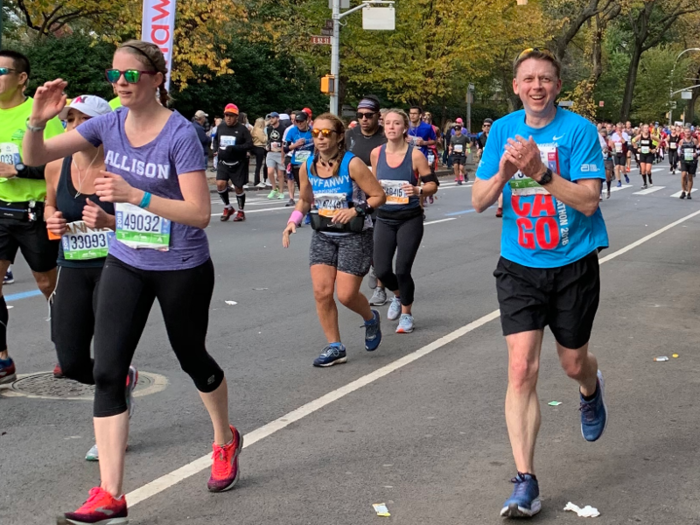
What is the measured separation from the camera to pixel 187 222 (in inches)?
161

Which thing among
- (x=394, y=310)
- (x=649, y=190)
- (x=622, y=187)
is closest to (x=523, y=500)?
(x=394, y=310)

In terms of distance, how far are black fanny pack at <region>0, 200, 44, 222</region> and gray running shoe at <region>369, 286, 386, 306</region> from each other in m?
4.32

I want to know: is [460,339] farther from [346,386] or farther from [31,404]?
[31,404]

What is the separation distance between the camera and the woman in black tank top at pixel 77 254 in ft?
16.4

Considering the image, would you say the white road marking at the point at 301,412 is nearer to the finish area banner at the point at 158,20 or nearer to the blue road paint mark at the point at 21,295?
the blue road paint mark at the point at 21,295

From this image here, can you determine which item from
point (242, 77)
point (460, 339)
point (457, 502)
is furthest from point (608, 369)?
point (242, 77)

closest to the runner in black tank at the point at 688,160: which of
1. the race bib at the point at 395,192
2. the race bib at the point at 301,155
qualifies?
the race bib at the point at 301,155

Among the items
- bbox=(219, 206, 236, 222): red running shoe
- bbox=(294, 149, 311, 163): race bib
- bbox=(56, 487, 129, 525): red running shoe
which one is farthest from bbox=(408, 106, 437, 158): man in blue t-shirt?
bbox=(56, 487, 129, 525): red running shoe

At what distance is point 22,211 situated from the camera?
20.5 ft

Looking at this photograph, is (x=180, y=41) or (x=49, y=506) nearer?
(x=49, y=506)

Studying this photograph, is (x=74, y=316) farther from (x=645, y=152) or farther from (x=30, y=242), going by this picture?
(x=645, y=152)

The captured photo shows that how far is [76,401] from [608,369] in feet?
11.5

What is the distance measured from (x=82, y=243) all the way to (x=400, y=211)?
3993mm

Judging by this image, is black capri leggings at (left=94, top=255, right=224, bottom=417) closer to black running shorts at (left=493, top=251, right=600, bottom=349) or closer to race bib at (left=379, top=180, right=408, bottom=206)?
black running shorts at (left=493, top=251, right=600, bottom=349)
